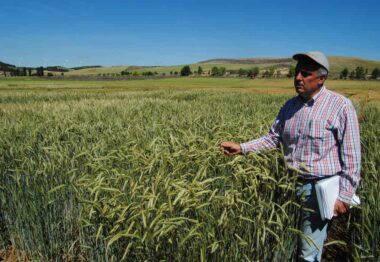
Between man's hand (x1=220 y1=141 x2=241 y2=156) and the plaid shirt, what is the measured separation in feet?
1.49

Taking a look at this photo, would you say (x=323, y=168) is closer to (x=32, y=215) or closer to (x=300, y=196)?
(x=300, y=196)

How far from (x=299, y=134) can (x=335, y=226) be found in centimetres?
189

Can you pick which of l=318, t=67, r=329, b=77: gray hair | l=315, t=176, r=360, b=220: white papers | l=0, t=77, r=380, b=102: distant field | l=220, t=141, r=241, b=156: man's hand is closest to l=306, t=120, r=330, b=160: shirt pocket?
l=315, t=176, r=360, b=220: white papers

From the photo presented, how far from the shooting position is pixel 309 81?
7.64 feet

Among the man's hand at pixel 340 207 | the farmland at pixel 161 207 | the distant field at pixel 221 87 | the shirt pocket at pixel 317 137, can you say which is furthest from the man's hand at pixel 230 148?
the distant field at pixel 221 87

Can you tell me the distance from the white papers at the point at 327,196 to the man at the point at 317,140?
5 centimetres

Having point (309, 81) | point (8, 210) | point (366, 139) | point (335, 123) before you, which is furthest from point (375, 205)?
point (8, 210)

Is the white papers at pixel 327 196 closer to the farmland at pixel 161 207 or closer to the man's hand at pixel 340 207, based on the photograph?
the man's hand at pixel 340 207

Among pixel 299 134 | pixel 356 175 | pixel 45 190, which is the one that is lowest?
pixel 45 190

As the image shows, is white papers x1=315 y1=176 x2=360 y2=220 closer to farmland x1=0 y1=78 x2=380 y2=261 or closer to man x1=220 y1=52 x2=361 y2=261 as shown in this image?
man x1=220 y1=52 x2=361 y2=261

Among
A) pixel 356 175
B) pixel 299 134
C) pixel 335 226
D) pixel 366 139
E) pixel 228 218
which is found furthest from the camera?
pixel 366 139

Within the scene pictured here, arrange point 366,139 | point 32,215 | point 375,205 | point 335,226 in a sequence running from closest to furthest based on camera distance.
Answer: point 375,205 < point 32,215 < point 335,226 < point 366,139

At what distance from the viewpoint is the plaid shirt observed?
2.28 meters

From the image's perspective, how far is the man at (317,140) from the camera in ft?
7.48
